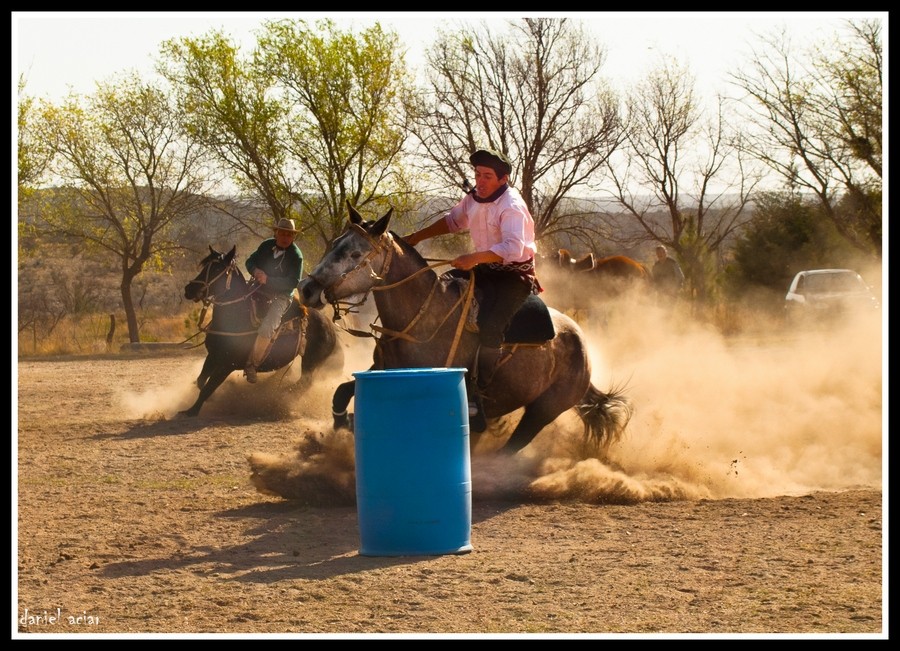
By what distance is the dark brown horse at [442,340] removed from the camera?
8680mm

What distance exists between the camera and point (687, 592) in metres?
6.18

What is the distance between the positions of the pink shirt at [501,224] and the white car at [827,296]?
66.0 feet

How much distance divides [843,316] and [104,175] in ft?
69.8

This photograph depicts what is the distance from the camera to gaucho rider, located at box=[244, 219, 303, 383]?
1487cm

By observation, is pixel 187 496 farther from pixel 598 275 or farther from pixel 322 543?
pixel 598 275

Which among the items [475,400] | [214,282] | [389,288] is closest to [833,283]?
[214,282]

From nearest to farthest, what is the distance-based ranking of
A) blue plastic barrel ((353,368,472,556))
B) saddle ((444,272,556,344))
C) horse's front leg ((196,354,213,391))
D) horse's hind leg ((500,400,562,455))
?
1. blue plastic barrel ((353,368,472,556))
2. saddle ((444,272,556,344))
3. horse's hind leg ((500,400,562,455))
4. horse's front leg ((196,354,213,391))

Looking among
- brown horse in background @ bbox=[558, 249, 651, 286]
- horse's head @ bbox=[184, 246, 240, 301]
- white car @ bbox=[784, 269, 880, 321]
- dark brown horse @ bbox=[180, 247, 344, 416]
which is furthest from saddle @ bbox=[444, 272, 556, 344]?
white car @ bbox=[784, 269, 880, 321]

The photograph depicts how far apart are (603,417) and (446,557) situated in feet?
11.0

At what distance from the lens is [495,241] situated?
9156 millimetres

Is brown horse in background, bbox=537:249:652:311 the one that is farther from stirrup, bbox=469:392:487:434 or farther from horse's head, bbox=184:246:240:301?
stirrup, bbox=469:392:487:434

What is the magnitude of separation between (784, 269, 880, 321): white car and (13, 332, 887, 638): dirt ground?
61.5 feet

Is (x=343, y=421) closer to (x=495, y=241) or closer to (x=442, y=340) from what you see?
(x=442, y=340)
